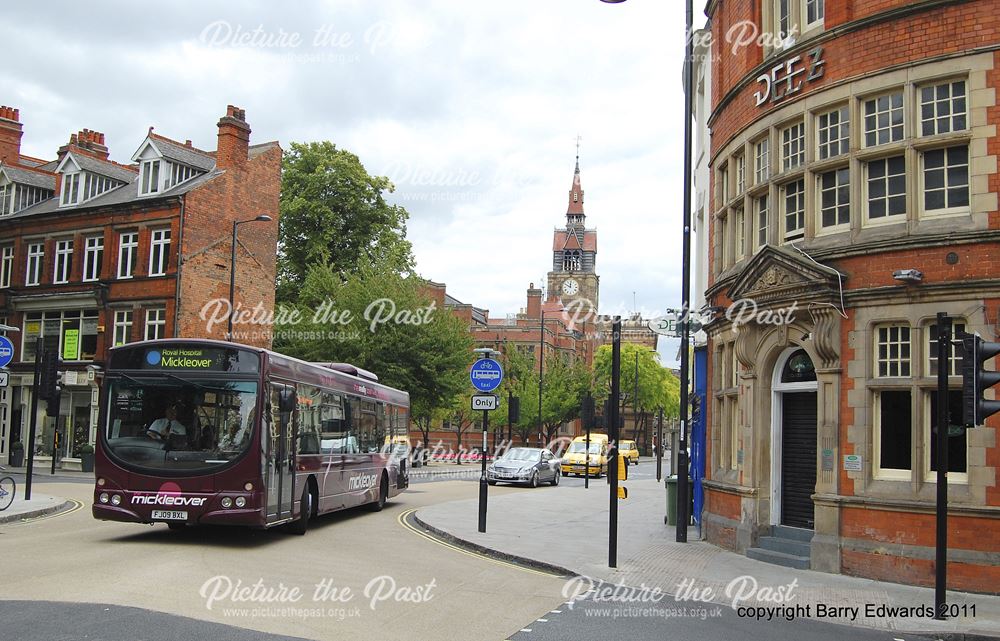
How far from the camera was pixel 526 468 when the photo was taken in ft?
115

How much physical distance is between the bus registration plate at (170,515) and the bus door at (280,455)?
127 centimetres

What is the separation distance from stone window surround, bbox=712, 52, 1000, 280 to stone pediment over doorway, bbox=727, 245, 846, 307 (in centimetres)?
48

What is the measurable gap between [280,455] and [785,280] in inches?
330

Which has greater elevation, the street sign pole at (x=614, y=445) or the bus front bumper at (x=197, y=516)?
the street sign pole at (x=614, y=445)

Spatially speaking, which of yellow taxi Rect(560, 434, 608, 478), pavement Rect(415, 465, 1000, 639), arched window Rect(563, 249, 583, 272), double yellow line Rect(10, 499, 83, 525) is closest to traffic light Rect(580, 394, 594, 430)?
pavement Rect(415, 465, 1000, 639)

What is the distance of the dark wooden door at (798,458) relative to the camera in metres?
14.3

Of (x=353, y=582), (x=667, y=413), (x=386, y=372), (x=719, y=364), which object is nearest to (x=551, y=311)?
(x=667, y=413)

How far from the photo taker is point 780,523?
1474 centimetres

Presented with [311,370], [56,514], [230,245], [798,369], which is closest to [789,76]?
[798,369]

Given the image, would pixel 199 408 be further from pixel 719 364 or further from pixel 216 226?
pixel 216 226

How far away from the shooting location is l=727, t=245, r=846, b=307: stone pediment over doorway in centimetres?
1338

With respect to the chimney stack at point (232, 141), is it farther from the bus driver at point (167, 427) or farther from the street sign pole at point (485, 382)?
the bus driver at point (167, 427)

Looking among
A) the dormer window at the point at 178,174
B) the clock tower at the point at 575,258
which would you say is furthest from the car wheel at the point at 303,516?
the clock tower at the point at 575,258

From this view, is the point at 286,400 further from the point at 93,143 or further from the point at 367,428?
the point at 93,143
